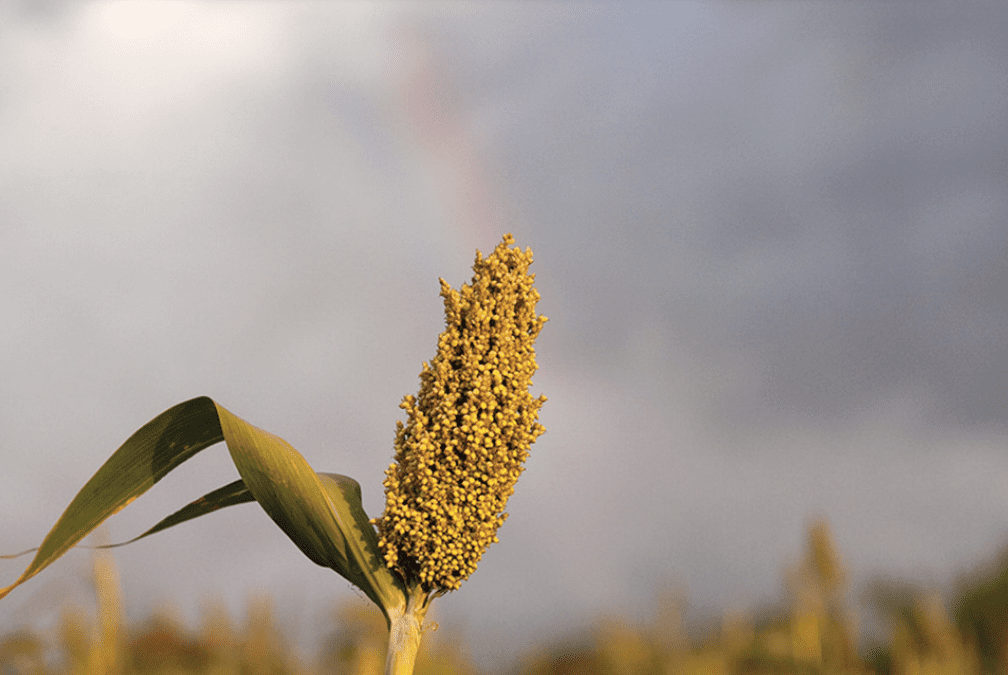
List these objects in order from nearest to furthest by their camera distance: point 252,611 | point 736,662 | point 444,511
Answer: point 444,511 < point 252,611 < point 736,662

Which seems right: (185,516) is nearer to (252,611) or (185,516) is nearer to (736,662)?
(252,611)

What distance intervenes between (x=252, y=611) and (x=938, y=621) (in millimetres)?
7960

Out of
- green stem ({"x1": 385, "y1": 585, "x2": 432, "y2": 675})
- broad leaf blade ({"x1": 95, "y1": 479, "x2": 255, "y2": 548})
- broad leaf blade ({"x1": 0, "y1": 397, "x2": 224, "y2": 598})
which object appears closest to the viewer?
broad leaf blade ({"x1": 0, "y1": 397, "x2": 224, "y2": 598})

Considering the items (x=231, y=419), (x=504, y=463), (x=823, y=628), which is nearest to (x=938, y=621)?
(x=823, y=628)

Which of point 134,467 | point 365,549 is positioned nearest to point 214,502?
point 134,467

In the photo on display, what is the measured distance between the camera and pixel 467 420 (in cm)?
509

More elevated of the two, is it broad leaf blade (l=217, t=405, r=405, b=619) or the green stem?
broad leaf blade (l=217, t=405, r=405, b=619)

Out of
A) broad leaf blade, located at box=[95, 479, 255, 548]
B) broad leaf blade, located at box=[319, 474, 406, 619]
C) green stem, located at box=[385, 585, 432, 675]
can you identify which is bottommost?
green stem, located at box=[385, 585, 432, 675]

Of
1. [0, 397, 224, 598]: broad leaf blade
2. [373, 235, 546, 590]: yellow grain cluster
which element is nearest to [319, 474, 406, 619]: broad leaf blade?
[373, 235, 546, 590]: yellow grain cluster

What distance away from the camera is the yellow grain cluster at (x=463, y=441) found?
502 cm

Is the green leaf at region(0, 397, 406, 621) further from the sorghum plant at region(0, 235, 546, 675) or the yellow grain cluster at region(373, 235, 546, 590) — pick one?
the yellow grain cluster at region(373, 235, 546, 590)

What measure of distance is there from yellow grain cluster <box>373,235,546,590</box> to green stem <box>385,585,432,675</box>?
148mm

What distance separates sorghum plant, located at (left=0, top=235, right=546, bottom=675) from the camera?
5.00 m

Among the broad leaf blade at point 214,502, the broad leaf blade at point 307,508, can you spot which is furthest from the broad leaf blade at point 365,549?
the broad leaf blade at point 214,502
